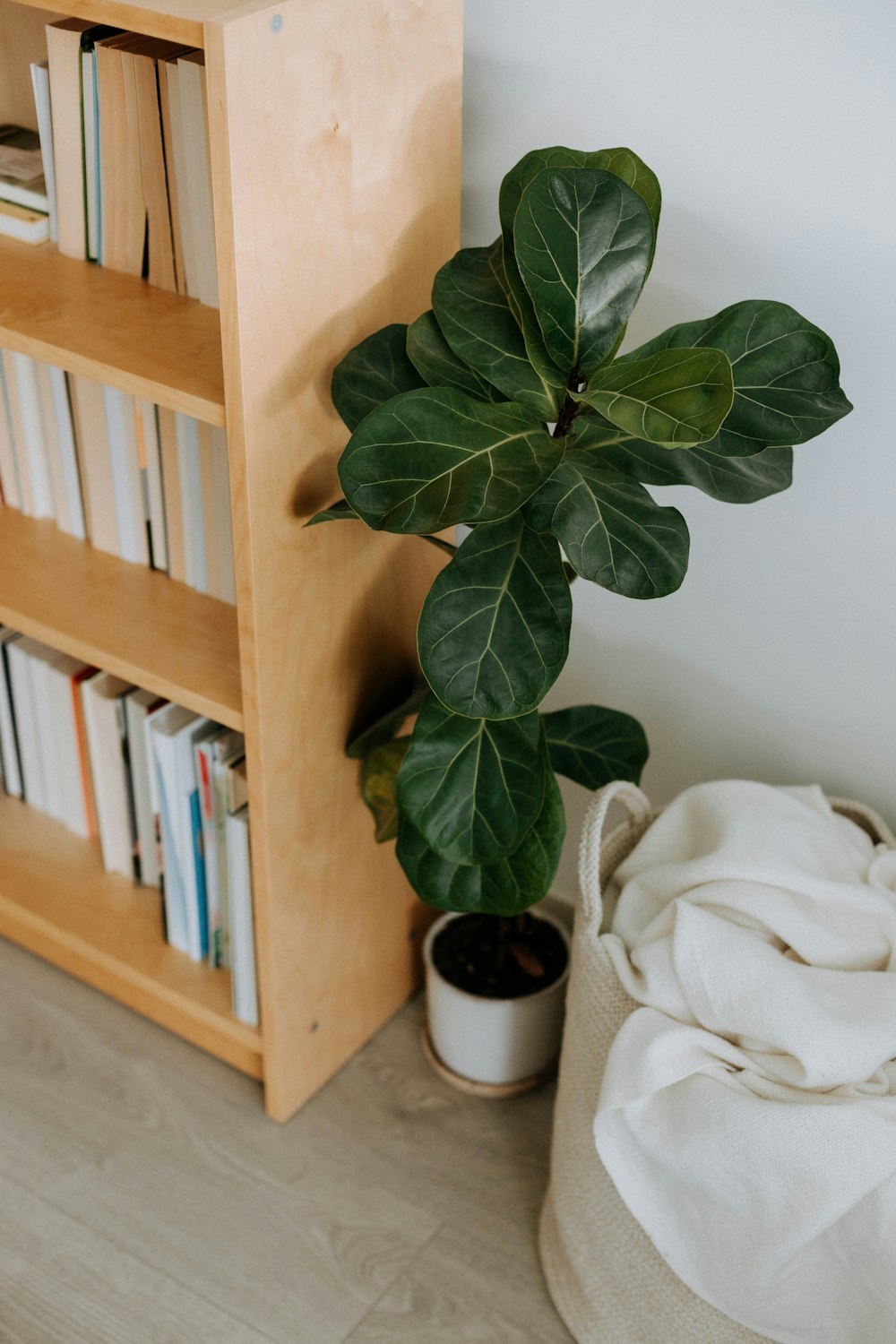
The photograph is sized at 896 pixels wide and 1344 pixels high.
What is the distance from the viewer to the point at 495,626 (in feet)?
3.37

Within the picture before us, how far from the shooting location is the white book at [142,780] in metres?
1.48

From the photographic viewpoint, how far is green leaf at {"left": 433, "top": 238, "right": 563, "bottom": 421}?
103 cm

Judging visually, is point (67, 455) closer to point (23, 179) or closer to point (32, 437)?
point (32, 437)

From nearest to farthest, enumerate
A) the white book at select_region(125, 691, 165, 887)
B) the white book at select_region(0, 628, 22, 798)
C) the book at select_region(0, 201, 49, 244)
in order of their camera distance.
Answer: the book at select_region(0, 201, 49, 244), the white book at select_region(125, 691, 165, 887), the white book at select_region(0, 628, 22, 798)

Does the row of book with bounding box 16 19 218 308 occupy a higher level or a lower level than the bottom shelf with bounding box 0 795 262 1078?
higher

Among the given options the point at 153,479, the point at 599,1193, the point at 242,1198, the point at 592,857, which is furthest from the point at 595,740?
the point at 242,1198

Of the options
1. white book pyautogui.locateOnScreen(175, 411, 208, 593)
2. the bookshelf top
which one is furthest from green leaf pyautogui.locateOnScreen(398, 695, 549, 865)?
the bookshelf top

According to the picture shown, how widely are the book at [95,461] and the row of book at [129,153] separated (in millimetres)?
143

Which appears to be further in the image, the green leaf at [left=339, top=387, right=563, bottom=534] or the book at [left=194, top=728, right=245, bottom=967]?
the book at [left=194, top=728, right=245, bottom=967]

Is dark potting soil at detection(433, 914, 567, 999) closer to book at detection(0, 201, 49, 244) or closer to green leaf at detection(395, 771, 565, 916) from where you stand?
green leaf at detection(395, 771, 565, 916)

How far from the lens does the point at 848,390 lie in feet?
3.90

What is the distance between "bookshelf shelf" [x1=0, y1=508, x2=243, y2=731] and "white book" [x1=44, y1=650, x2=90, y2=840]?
16 centimetres

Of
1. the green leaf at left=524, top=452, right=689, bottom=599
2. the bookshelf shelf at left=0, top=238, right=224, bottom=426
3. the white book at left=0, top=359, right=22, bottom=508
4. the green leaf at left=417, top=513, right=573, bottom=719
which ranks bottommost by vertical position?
the white book at left=0, top=359, right=22, bottom=508

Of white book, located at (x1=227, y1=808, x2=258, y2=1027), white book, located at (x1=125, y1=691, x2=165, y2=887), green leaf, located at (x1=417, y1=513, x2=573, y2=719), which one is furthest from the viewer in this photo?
white book, located at (x1=125, y1=691, x2=165, y2=887)
